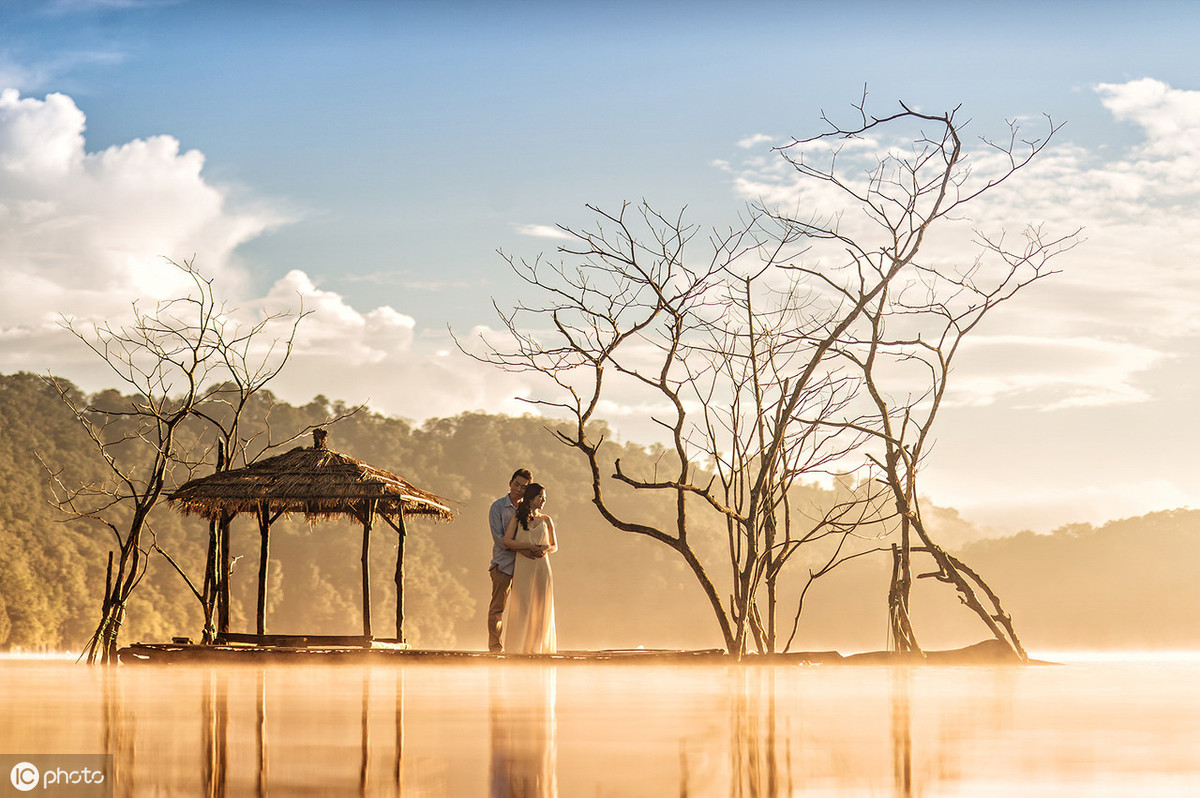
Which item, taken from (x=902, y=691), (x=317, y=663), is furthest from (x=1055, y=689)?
(x=317, y=663)

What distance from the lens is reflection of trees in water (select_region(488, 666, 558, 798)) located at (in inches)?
82.1

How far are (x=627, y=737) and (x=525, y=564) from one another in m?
5.70

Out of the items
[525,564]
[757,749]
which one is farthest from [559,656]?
[757,749]

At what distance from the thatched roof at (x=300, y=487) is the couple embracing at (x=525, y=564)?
2027 millimetres

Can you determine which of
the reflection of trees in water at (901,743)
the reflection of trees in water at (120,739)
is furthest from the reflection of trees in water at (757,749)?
the reflection of trees in water at (120,739)

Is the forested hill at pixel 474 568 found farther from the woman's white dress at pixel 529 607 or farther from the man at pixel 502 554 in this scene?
the woman's white dress at pixel 529 607

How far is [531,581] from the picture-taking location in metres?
8.69

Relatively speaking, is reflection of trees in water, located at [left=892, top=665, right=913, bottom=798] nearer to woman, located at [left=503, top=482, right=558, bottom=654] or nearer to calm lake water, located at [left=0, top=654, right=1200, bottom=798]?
calm lake water, located at [left=0, top=654, right=1200, bottom=798]

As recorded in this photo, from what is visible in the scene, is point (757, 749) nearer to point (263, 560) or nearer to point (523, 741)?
point (523, 741)

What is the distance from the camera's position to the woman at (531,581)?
856cm

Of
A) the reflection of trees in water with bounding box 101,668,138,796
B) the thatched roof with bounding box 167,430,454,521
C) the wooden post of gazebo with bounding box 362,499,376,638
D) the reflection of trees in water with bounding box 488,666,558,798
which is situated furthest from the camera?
the wooden post of gazebo with bounding box 362,499,376,638

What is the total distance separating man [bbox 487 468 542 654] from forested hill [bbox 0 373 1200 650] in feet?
104

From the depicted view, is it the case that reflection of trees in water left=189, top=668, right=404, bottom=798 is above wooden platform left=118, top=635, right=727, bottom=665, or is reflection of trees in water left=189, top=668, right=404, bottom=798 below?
above

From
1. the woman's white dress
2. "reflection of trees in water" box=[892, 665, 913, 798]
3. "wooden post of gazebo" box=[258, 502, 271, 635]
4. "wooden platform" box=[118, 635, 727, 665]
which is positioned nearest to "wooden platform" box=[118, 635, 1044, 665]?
"wooden platform" box=[118, 635, 727, 665]
